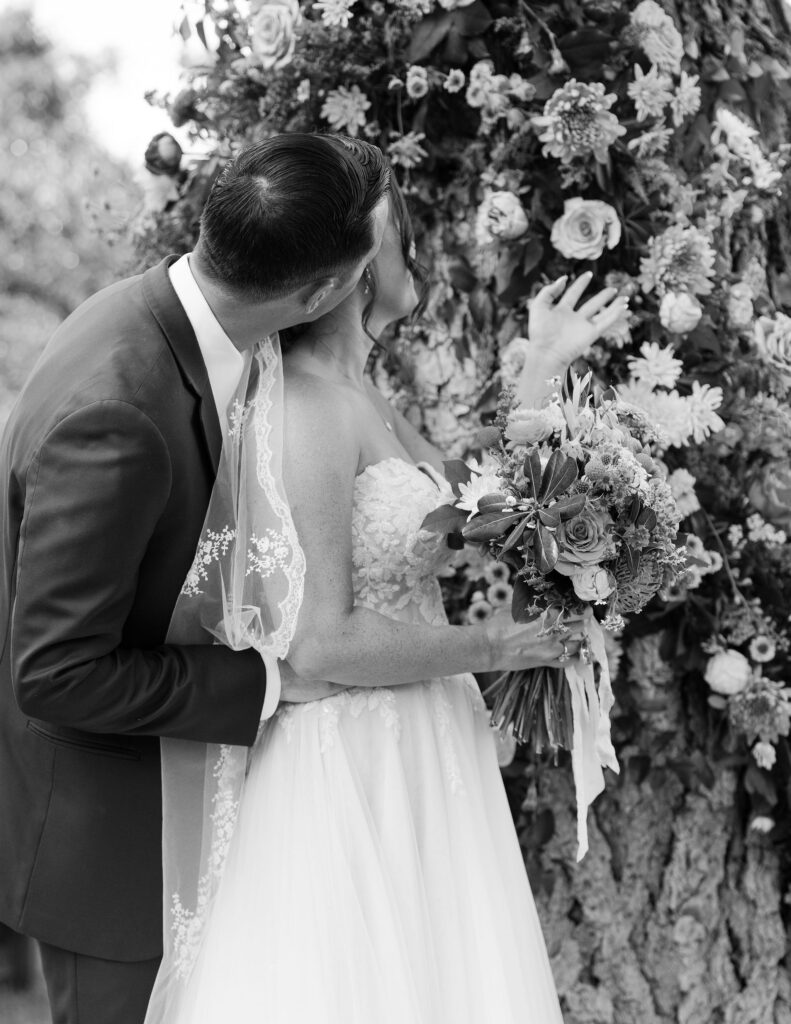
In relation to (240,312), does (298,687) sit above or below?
below

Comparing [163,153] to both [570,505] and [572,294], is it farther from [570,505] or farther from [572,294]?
[570,505]

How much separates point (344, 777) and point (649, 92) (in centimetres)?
175

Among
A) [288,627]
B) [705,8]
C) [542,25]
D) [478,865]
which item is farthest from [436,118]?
[478,865]

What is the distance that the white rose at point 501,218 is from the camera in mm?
2451

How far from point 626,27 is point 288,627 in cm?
173

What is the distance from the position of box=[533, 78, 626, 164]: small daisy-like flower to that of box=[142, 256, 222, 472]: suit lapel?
40.7 inches

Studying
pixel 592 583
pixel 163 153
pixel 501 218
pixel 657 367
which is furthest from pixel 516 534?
pixel 163 153

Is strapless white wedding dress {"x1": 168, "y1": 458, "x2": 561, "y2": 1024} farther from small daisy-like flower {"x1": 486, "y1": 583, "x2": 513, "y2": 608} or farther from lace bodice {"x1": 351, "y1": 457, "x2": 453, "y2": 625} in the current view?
small daisy-like flower {"x1": 486, "y1": 583, "x2": 513, "y2": 608}

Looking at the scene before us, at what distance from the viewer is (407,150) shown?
2543 mm

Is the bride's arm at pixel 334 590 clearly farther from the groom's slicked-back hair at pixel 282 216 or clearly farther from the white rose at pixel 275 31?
the white rose at pixel 275 31

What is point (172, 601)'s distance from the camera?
6.16ft

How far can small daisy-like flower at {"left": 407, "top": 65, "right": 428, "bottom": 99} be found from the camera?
2461 mm

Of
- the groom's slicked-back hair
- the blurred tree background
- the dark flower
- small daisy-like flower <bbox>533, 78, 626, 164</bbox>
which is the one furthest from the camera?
the blurred tree background

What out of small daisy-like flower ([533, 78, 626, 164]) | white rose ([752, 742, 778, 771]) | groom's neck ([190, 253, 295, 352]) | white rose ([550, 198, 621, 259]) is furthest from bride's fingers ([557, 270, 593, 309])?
white rose ([752, 742, 778, 771])
